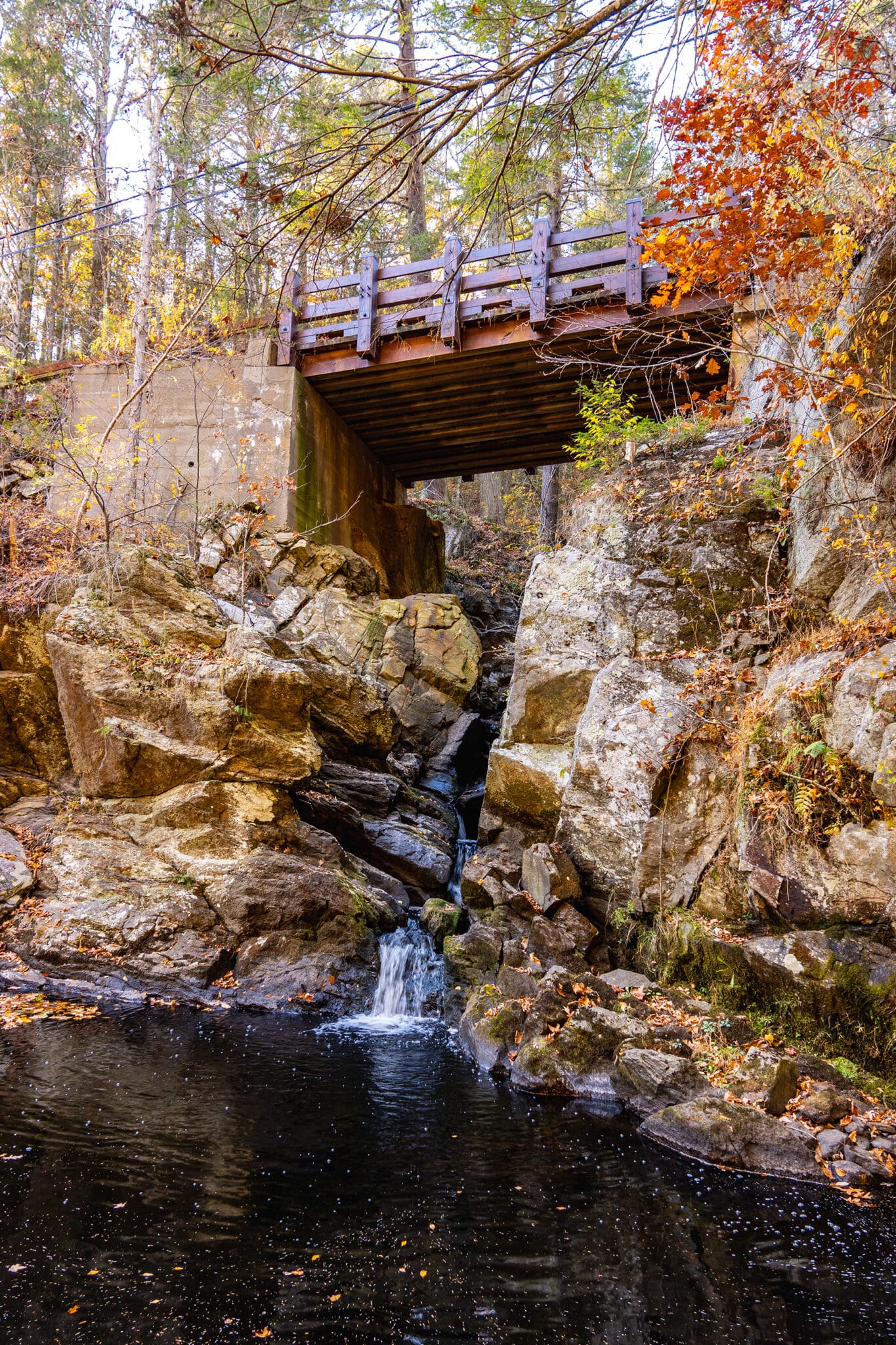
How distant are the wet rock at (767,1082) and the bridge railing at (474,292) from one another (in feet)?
32.1

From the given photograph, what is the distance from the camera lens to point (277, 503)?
13.5 metres

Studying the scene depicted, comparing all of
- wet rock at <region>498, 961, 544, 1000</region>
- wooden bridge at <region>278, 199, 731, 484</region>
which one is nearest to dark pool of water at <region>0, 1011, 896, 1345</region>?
wet rock at <region>498, 961, 544, 1000</region>

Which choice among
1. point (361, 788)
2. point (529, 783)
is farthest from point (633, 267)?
point (361, 788)

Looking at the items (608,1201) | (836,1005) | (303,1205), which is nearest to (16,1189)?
(303,1205)

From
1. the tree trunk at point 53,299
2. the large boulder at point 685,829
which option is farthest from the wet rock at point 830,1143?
the tree trunk at point 53,299

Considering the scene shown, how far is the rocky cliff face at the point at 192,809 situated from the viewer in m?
8.20

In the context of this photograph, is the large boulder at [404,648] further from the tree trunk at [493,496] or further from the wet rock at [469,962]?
the tree trunk at [493,496]

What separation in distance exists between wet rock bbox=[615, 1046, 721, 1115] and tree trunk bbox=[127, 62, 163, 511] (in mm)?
10976

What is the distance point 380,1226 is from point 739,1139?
100 inches

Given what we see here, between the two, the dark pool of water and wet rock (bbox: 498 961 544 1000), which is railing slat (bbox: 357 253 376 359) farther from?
the dark pool of water

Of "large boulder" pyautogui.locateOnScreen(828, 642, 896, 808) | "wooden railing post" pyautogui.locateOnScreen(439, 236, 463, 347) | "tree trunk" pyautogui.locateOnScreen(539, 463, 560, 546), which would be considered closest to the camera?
"large boulder" pyautogui.locateOnScreen(828, 642, 896, 808)

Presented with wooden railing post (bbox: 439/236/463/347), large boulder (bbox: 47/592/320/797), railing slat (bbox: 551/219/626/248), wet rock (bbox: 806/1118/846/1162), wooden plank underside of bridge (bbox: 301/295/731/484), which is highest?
railing slat (bbox: 551/219/626/248)

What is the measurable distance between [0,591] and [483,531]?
15.9 meters

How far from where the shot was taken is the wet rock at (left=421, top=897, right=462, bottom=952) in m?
9.34
